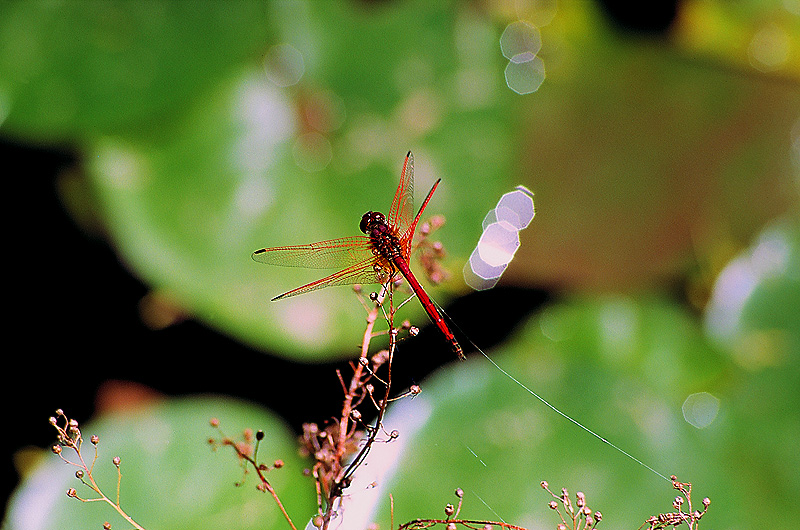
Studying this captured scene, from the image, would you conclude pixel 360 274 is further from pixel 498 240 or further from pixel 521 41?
pixel 521 41

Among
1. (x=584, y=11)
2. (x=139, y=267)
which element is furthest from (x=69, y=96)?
(x=584, y=11)

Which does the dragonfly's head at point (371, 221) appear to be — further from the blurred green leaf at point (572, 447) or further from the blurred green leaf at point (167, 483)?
the blurred green leaf at point (167, 483)

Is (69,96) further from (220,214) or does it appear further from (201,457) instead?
(201,457)

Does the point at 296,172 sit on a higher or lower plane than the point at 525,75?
lower

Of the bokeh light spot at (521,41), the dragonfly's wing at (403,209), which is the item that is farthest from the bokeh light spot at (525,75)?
the dragonfly's wing at (403,209)

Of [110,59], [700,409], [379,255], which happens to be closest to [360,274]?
[379,255]

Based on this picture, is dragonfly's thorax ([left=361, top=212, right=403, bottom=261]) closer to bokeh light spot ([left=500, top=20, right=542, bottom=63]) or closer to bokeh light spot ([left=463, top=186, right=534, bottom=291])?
bokeh light spot ([left=463, top=186, right=534, bottom=291])

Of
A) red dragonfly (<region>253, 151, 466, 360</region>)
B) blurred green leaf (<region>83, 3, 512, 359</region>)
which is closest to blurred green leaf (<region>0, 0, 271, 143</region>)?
blurred green leaf (<region>83, 3, 512, 359</region>)
